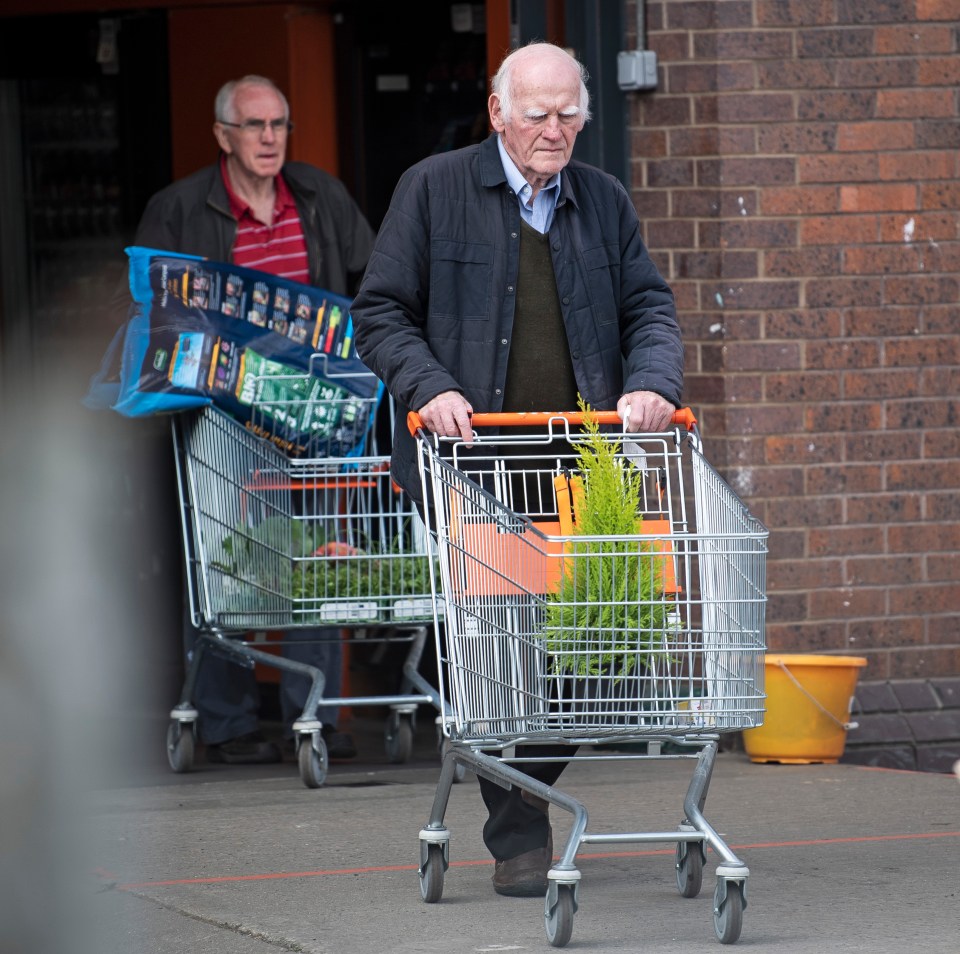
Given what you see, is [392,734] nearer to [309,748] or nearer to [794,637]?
[309,748]

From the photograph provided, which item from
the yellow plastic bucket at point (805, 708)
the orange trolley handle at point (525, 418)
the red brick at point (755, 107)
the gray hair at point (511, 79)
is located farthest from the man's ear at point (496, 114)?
the yellow plastic bucket at point (805, 708)

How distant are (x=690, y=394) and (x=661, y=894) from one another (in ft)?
8.61

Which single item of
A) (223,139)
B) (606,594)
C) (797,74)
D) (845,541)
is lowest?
(845,541)

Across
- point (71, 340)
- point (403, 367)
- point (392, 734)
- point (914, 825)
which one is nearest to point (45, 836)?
point (403, 367)

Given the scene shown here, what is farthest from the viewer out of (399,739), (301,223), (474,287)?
(301,223)

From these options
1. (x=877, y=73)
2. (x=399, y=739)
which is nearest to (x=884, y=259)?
(x=877, y=73)

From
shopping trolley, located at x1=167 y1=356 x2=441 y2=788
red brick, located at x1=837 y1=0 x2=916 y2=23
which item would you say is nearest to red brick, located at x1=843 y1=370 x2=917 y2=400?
red brick, located at x1=837 y1=0 x2=916 y2=23

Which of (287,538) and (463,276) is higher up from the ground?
(463,276)

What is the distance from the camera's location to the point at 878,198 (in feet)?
23.3

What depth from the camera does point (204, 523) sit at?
22.3 ft

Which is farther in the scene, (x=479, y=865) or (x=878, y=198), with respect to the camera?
(x=878, y=198)

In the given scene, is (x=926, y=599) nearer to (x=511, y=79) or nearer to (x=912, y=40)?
(x=912, y=40)

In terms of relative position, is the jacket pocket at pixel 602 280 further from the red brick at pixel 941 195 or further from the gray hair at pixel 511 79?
the red brick at pixel 941 195

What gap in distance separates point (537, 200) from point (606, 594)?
4.08ft
